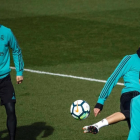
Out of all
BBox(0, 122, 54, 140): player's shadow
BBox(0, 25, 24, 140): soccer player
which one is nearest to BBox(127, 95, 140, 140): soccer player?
BBox(0, 25, 24, 140): soccer player

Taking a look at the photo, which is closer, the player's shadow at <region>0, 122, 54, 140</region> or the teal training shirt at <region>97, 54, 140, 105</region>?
the teal training shirt at <region>97, 54, 140, 105</region>

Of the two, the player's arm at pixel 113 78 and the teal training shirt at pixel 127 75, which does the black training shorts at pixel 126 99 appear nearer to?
the teal training shirt at pixel 127 75

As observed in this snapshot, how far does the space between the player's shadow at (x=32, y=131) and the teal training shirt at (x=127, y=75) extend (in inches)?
87.5

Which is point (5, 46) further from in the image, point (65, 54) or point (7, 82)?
point (65, 54)

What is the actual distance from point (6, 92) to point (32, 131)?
1504 mm

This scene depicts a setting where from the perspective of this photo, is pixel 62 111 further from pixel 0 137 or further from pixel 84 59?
pixel 84 59

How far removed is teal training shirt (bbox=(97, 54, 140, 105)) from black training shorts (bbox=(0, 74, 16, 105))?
164 centimetres

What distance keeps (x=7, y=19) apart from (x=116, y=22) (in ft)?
15.2

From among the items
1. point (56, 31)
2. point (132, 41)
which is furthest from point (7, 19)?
point (132, 41)

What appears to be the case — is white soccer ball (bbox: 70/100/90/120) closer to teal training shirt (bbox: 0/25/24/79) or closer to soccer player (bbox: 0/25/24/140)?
soccer player (bbox: 0/25/24/140)

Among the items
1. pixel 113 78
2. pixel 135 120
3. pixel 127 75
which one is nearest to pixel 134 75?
pixel 127 75

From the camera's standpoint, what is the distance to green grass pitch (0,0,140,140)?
33.8 feet

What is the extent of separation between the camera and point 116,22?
2083 cm

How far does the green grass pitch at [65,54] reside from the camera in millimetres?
10305
